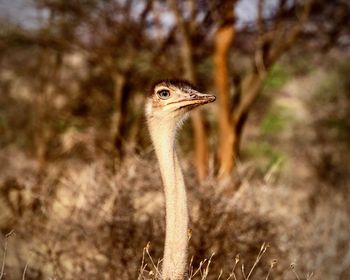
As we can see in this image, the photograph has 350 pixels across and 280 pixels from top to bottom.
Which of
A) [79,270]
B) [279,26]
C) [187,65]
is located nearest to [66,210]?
[79,270]

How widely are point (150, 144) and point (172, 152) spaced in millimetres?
896

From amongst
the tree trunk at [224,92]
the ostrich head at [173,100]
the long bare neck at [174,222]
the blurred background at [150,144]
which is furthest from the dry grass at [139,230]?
the tree trunk at [224,92]

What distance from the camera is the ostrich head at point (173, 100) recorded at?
15.1 ft

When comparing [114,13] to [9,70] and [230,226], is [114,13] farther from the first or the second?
[230,226]

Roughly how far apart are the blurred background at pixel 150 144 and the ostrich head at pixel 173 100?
243 millimetres

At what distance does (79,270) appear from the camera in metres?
6.42

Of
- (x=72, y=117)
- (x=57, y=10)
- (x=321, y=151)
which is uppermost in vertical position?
(x=57, y=10)

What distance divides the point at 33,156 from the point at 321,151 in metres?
7.15

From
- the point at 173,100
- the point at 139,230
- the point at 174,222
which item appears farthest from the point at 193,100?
the point at 139,230

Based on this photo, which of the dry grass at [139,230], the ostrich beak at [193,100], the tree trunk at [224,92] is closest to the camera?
the ostrich beak at [193,100]

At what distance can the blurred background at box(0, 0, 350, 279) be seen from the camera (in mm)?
6417

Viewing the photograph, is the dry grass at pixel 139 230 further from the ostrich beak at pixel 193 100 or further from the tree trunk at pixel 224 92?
the tree trunk at pixel 224 92

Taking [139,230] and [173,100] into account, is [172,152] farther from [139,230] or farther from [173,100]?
[139,230]

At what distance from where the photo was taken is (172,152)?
14.6 feet
